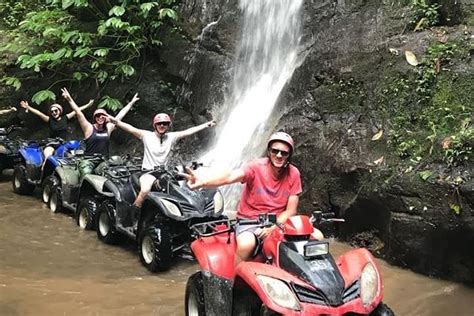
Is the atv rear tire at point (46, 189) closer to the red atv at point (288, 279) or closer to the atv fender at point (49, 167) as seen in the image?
the atv fender at point (49, 167)

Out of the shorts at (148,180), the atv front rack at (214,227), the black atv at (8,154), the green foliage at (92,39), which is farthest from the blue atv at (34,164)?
the atv front rack at (214,227)

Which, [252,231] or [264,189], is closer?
[252,231]

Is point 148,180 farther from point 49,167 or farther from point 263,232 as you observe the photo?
point 49,167

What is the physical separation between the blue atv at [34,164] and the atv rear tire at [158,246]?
14.9 feet

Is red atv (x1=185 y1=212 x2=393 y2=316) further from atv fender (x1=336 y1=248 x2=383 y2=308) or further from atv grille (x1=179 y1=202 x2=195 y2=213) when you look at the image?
atv grille (x1=179 y1=202 x2=195 y2=213)

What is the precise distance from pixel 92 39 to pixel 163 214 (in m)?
8.41

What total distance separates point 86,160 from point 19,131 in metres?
6.53

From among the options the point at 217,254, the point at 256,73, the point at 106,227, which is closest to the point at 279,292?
the point at 217,254

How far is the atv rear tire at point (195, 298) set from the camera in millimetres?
4531

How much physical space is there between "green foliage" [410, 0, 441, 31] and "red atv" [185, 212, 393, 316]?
16.4 feet

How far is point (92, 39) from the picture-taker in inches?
540

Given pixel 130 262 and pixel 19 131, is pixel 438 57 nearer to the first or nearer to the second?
pixel 130 262

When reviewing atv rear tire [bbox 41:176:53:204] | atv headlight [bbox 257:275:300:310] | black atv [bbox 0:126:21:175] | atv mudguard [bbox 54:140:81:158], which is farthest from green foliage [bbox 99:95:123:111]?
atv headlight [bbox 257:275:300:310]

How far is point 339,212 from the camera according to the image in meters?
7.54
